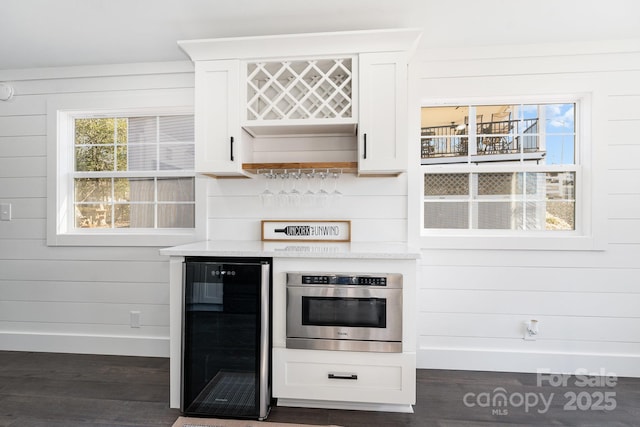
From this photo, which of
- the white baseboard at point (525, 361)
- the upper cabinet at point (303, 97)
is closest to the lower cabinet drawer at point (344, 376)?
the white baseboard at point (525, 361)

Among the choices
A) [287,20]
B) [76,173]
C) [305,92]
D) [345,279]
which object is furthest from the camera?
[76,173]

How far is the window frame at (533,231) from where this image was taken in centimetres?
247

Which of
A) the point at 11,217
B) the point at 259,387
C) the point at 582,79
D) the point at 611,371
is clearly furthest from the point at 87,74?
the point at 611,371

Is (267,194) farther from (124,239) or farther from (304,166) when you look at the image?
(124,239)

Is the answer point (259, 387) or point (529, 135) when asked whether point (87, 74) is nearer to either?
Answer: point (259, 387)

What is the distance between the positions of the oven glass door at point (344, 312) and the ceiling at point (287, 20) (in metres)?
1.75

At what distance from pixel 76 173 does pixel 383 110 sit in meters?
2.64

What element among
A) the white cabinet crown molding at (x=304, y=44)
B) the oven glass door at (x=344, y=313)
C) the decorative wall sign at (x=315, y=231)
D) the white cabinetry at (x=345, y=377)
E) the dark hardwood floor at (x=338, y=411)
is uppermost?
the white cabinet crown molding at (x=304, y=44)

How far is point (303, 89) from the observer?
2.48m

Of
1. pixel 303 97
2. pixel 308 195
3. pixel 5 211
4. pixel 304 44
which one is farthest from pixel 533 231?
pixel 5 211

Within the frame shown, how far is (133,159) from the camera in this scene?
2.92m

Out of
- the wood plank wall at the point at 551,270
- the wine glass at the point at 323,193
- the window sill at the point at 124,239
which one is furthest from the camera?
the window sill at the point at 124,239

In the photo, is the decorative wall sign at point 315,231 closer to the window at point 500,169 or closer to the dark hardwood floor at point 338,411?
the window at point 500,169

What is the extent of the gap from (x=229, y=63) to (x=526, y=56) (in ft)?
7.06
